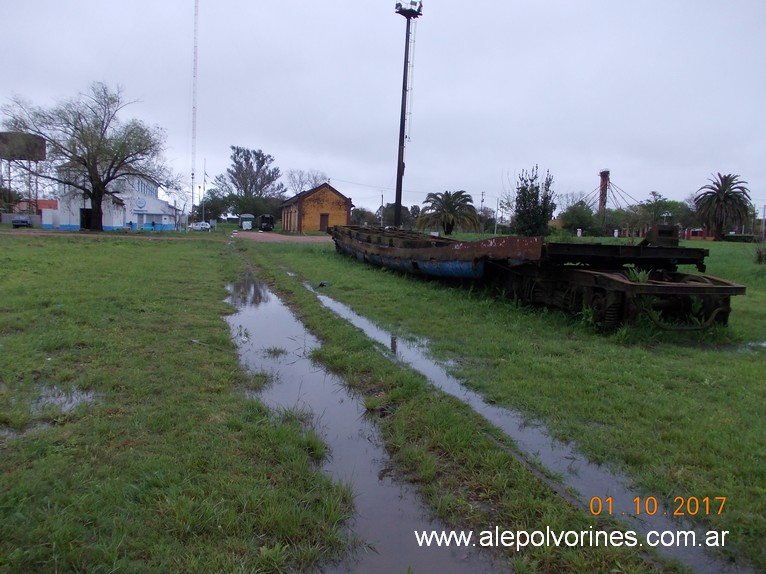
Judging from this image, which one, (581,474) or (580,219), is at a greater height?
(580,219)

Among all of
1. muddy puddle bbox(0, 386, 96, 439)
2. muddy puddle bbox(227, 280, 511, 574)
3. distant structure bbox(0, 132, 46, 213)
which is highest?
distant structure bbox(0, 132, 46, 213)

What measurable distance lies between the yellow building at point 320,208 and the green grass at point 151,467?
43486mm

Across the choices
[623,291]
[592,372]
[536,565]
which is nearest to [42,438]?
[536,565]

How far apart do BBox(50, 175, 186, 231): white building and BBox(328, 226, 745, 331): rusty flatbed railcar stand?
33.4m

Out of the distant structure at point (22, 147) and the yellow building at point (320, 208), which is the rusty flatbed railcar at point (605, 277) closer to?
the distant structure at point (22, 147)

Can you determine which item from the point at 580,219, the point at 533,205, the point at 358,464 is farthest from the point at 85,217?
the point at 580,219

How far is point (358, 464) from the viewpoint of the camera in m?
3.25

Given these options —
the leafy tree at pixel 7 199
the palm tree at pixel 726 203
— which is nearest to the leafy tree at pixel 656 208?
the palm tree at pixel 726 203

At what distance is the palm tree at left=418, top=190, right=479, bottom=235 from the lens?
41156 mm

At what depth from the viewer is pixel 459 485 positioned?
296 cm

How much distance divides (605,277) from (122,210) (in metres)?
51.8

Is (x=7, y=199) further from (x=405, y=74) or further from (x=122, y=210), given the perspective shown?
(x=405, y=74)

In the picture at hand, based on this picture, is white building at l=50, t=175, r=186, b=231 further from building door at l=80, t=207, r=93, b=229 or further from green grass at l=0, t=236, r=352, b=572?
green grass at l=0, t=236, r=352, b=572

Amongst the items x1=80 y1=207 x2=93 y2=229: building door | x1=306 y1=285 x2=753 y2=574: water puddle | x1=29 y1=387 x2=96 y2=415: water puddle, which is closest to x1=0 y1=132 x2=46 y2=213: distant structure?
x1=80 y1=207 x2=93 y2=229: building door
